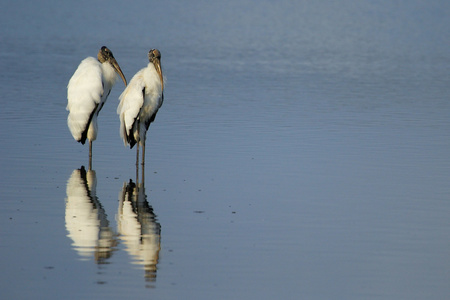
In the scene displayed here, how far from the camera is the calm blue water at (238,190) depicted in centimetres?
732

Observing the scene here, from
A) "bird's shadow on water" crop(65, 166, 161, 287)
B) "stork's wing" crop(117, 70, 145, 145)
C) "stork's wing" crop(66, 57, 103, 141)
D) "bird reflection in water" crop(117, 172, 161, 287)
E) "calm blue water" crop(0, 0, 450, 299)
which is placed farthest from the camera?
"stork's wing" crop(66, 57, 103, 141)

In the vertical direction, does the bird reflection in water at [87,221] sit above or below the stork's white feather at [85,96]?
below

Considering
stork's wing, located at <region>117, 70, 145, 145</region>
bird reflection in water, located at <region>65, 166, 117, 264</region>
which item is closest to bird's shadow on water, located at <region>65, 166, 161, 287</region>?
bird reflection in water, located at <region>65, 166, 117, 264</region>

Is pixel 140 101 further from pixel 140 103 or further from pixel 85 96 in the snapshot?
pixel 85 96

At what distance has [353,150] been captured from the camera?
42.9 ft

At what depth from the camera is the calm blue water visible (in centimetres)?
732

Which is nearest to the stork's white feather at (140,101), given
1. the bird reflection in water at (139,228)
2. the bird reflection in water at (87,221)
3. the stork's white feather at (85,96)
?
the stork's white feather at (85,96)

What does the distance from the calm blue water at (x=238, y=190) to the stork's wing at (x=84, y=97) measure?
456 millimetres

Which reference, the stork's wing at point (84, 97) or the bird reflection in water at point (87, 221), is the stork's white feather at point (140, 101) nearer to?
the stork's wing at point (84, 97)

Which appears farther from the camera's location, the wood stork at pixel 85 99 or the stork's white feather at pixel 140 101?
the wood stork at pixel 85 99

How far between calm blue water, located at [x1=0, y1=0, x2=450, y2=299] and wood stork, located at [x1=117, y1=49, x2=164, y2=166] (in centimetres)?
35

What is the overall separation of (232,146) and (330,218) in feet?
13.4

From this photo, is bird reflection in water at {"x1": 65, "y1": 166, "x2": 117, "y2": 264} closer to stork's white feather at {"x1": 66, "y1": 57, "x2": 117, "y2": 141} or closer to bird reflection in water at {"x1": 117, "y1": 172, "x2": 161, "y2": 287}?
bird reflection in water at {"x1": 117, "y1": 172, "x2": 161, "y2": 287}

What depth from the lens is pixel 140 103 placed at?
12211 mm
